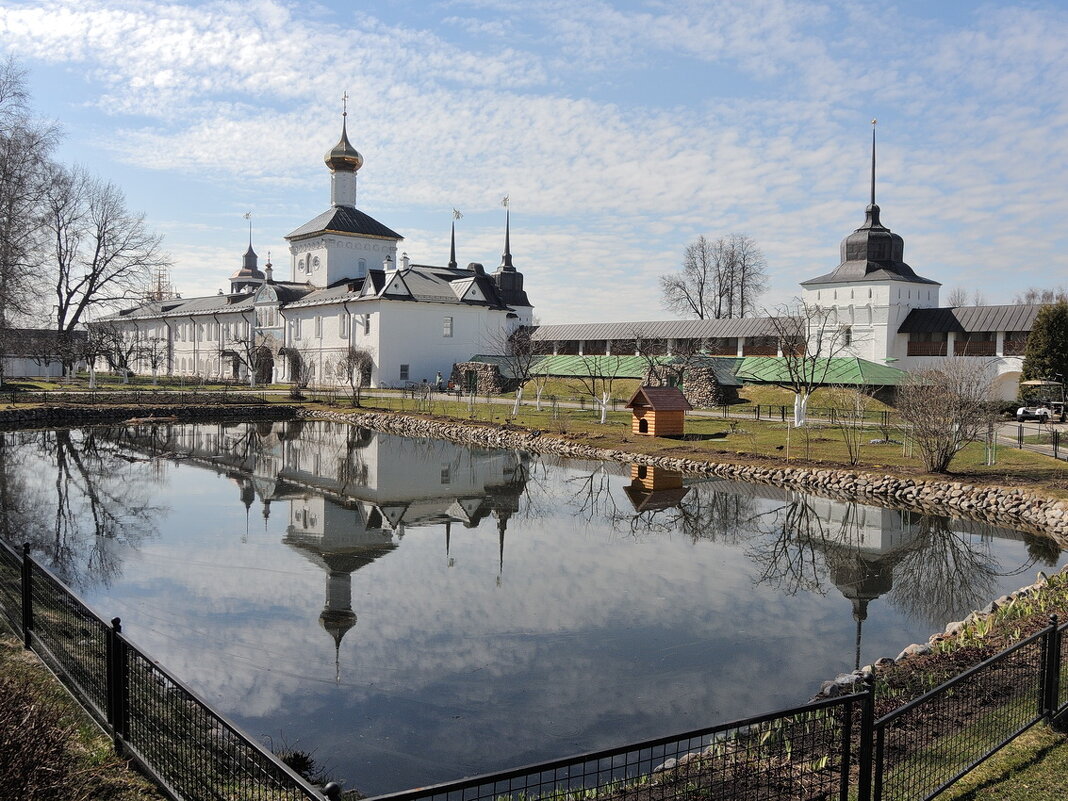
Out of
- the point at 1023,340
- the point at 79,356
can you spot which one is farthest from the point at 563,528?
the point at 79,356

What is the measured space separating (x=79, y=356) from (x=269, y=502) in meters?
38.1

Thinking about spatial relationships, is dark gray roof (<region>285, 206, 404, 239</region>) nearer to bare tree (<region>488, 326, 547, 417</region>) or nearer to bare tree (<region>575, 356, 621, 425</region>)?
bare tree (<region>488, 326, 547, 417</region>)

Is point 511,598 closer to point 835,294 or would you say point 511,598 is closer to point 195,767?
point 195,767

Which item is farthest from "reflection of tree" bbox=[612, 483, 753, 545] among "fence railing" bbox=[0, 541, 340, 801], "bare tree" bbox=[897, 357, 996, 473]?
"fence railing" bbox=[0, 541, 340, 801]

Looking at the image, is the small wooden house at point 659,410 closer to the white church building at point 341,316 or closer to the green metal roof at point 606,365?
the green metal roof at point 606,365

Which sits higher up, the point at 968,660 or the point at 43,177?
the point at 43,177

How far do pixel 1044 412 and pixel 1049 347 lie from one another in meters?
5.20

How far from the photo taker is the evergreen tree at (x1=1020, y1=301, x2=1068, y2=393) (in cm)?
3322

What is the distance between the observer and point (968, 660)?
7.02 meters

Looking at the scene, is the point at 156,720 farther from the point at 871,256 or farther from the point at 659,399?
the point at 871,256

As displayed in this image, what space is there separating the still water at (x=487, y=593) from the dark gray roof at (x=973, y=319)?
83.2 feet

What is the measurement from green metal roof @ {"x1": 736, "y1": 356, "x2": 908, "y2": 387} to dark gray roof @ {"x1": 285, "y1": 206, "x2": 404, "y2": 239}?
85.5 ft

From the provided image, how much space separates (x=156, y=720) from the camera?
483 cm

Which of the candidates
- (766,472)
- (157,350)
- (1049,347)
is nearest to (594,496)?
(766,472)
